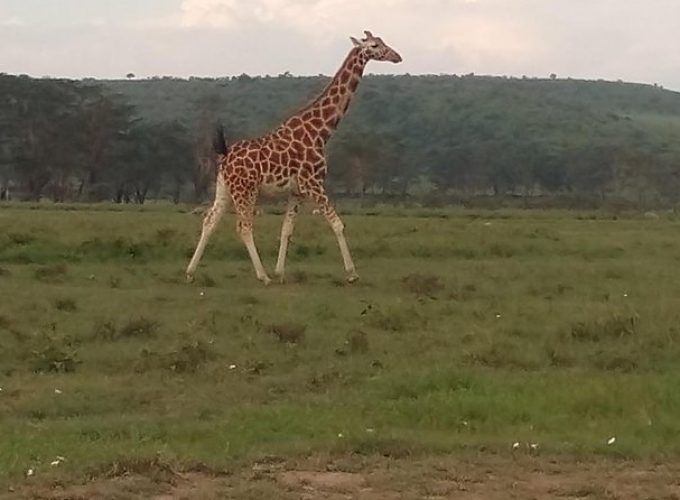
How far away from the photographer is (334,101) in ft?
52.7

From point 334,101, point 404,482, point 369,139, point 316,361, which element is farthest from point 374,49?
point 369,139

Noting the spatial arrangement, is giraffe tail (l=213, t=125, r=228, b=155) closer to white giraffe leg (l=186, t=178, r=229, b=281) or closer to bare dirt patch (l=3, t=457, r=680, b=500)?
white giraffe leg (l=186, t=178, r=229, b=281)

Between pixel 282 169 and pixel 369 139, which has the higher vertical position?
pixel 369 139

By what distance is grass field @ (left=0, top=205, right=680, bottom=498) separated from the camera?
6715 millimetres

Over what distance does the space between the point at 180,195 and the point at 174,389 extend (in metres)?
41.6

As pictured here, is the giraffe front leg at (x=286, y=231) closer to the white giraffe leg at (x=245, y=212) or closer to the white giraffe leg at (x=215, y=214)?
the white giraffe leg at (x=245, y=212)

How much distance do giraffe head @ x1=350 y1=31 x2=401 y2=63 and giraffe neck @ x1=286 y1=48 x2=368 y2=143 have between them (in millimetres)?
83

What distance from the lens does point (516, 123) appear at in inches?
2785

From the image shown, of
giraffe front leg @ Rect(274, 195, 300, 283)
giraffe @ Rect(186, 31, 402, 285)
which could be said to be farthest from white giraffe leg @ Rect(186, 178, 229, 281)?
giraffe front leg @ Rect(274, 195, 300, 283)

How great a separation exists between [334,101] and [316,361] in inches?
265

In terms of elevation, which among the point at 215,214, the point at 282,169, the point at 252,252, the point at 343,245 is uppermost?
Result: the point at 282,169

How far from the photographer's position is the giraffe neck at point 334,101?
15930 mm

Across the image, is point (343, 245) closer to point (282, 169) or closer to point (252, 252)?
point (252, 252)

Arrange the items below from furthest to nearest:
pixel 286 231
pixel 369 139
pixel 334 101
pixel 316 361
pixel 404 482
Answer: pixel 369 139, pixel 334 101, pixel 286 231, pixel 316 361, pixel 404 482
